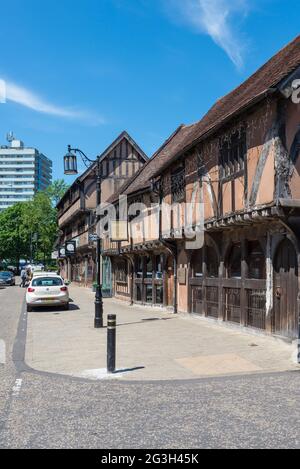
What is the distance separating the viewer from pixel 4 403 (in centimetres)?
635

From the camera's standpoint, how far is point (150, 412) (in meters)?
5.92

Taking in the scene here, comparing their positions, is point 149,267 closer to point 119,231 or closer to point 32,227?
point 119,231

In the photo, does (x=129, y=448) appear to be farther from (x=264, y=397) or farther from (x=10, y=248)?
(x=10, y=248)

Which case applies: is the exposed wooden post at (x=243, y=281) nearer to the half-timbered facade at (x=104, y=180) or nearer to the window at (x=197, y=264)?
the window at (x=197, y=264)

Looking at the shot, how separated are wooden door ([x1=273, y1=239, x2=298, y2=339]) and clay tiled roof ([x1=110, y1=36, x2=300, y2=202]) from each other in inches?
132

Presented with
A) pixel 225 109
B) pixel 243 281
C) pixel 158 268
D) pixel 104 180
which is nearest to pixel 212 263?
pixel 243 281

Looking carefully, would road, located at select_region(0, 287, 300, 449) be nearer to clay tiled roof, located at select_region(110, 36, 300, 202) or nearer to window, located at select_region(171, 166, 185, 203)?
clay tiled roof, located at select_region(110, 36, 300, 202)

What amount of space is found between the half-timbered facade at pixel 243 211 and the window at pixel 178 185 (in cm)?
4

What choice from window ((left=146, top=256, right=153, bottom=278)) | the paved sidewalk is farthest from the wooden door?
window ((left=146, top=256, right=153, bottom=278))

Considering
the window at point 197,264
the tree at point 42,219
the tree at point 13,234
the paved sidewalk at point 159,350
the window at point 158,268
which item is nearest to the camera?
the paved sidewalk at point 159,350

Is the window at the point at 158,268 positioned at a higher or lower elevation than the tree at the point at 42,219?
lower

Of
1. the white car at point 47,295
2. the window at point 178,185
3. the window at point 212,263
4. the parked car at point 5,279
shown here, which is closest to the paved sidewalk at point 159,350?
the window at point 212,263

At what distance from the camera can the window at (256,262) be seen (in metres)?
11.8
